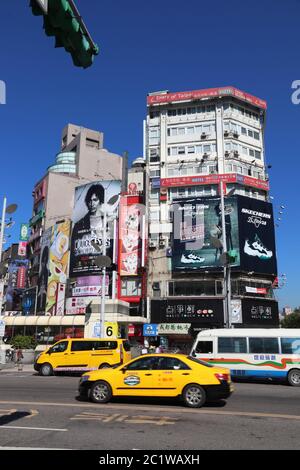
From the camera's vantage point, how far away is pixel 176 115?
6538 centimetres

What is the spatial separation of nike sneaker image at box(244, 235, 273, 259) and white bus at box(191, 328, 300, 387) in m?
32.1

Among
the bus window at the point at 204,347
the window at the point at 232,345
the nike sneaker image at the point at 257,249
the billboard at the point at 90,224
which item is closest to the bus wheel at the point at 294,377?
the window at the point at 232,345

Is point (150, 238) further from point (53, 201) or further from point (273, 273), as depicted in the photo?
point (53, 201)

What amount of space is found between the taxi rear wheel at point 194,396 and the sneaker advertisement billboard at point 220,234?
40721 mm

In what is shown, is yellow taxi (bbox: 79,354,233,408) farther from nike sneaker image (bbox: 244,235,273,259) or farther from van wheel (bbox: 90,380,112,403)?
nike sneaker image (bbox: 244,235,273,259)

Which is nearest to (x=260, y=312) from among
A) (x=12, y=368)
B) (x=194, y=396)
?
(x=12, y=368)

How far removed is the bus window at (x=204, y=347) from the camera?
21.5 meters

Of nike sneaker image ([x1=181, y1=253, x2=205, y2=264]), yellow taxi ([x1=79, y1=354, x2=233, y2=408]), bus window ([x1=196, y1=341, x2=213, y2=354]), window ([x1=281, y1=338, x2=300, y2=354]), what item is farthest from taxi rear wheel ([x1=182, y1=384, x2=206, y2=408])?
nike sneaker image ([x1=181, y1=253, x2=205, y2=264])

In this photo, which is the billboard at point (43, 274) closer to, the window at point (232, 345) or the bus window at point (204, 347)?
the bus window at point (204, 347)

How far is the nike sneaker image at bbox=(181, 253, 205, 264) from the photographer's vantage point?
53.2 meters

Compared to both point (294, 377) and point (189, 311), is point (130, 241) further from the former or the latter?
point (294, 377)

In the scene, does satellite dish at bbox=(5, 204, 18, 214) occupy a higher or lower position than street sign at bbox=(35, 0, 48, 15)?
higher
